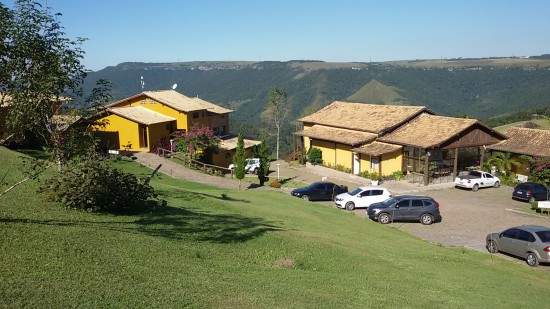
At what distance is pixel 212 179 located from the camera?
111 ft

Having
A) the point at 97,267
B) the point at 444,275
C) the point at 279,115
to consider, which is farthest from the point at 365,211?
the point at 279,115

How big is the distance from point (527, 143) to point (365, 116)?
46.1 ft

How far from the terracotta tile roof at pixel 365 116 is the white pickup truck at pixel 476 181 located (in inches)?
317

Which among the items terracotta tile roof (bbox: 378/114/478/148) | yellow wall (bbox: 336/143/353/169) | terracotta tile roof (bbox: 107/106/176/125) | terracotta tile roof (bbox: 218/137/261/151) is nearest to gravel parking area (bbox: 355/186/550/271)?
terracotta tile roof (bbox: 378/114/478/148)

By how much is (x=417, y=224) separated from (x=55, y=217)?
1815cm

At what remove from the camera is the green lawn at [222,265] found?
8.78m

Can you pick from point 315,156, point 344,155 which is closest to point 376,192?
point 344,155

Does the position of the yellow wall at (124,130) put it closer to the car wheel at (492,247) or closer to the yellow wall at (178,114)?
the yellow wall at (178,114)

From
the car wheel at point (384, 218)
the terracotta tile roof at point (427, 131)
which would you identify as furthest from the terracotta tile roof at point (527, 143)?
the car wheel at point (384, 218)

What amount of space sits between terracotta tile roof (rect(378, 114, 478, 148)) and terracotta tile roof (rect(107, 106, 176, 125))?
19.9m

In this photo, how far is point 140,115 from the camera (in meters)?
42.2

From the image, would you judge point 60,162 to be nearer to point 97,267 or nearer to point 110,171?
point 110,171

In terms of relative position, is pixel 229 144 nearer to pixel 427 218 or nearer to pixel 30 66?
pixel 427 218

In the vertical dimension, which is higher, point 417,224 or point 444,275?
point 444,275
